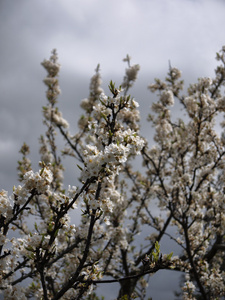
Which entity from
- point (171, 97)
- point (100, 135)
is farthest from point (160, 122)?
point (100, 135)

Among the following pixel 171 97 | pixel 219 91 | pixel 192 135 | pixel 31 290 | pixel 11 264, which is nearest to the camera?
pixel 11 264

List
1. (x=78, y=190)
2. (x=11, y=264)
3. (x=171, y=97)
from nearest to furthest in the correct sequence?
1. (x=78, y=190)
2. (x=11, y=264)
3. (x=171, y=97)

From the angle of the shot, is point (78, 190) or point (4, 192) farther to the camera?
point (4, 192)

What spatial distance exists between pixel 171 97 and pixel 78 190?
5.92 metres

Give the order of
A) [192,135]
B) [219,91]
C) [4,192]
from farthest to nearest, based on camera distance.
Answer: [219,91] → [192,135] → [4,192]

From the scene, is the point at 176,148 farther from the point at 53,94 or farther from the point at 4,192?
the point at 4,192

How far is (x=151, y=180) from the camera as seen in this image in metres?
9.61

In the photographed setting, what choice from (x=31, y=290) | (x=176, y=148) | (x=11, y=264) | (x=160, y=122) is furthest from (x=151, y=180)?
(x=11, y=264)

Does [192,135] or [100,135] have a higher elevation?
[192,135]

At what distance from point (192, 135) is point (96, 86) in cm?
356

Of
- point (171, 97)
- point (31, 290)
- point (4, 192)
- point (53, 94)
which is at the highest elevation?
point (53, 94)

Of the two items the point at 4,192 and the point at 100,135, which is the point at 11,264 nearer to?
the point at 4,192

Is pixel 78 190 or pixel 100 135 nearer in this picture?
pixel 78 190

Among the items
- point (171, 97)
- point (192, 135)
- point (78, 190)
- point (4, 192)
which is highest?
point (171, 97)
